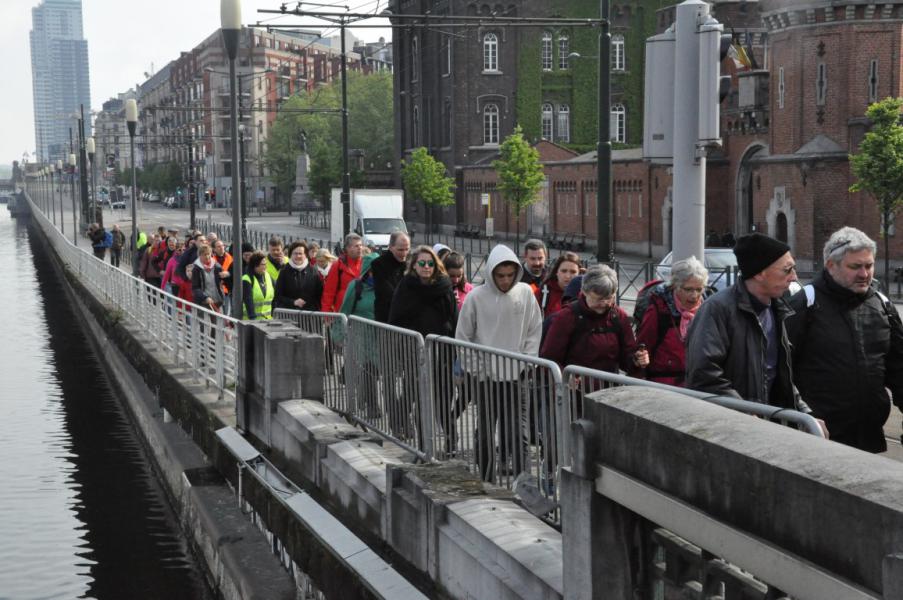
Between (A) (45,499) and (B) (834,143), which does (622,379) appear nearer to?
(A) (45,499)

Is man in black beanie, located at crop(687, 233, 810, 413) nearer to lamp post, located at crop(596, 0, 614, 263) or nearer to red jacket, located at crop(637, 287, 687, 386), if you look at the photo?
red jacket, located at crop(637, 287, 687, 386)

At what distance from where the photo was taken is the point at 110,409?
20.7 m

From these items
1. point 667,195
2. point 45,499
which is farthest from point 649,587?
point 667,195

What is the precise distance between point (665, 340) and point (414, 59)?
6924cm

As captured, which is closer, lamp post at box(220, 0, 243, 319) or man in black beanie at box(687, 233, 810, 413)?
man in black beanie at box(687, 233, 810, 413)

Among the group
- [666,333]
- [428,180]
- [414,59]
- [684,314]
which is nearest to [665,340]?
[666,333]

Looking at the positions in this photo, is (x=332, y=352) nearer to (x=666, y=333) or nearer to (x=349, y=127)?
(x=666, y=333)

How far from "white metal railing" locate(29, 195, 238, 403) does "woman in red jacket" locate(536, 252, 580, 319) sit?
3.69 meters

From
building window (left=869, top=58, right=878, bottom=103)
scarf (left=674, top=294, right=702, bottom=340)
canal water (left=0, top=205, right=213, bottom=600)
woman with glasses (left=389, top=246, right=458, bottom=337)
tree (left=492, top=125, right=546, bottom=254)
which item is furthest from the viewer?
tree (left=492, top=125, right=546, bottom=254)

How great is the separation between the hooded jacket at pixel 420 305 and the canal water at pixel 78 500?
10.1 feet

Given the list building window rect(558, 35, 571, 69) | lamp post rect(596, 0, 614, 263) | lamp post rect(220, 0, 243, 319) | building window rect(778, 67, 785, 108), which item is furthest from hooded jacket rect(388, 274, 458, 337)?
building window rect(558, 35, 571, 69)

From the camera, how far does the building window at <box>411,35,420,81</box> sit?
74312mm

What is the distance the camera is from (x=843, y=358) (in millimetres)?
5617

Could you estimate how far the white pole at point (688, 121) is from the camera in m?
8.68
